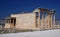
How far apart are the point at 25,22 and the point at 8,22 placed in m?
7.95

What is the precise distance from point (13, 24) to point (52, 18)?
11.2 m

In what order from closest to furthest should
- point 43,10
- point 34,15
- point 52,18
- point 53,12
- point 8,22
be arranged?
point 43,10 < point 34,15 < point 53,12 < point 52,18 < point 8,22

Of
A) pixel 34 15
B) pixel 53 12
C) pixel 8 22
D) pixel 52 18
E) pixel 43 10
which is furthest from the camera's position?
pixel 8 22

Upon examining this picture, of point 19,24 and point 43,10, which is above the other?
point 43,10

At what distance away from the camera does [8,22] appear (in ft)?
146

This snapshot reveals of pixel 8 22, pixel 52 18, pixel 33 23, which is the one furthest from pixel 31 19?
pixel 8 22

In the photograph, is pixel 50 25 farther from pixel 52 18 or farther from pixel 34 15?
pixel 34 15

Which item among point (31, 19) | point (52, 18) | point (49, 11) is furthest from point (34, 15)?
point (52, 18)

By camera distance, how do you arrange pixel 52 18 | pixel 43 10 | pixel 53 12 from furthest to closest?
pixel 52 18 → pixel 53 12 → pixel 43 10

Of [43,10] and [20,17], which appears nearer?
[43,10]

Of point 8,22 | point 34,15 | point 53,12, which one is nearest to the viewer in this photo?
point 34,15

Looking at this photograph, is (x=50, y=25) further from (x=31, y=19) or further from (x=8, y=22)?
(x=8, y=22)

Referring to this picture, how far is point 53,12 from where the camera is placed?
125 ft

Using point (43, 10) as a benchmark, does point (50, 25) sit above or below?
below
